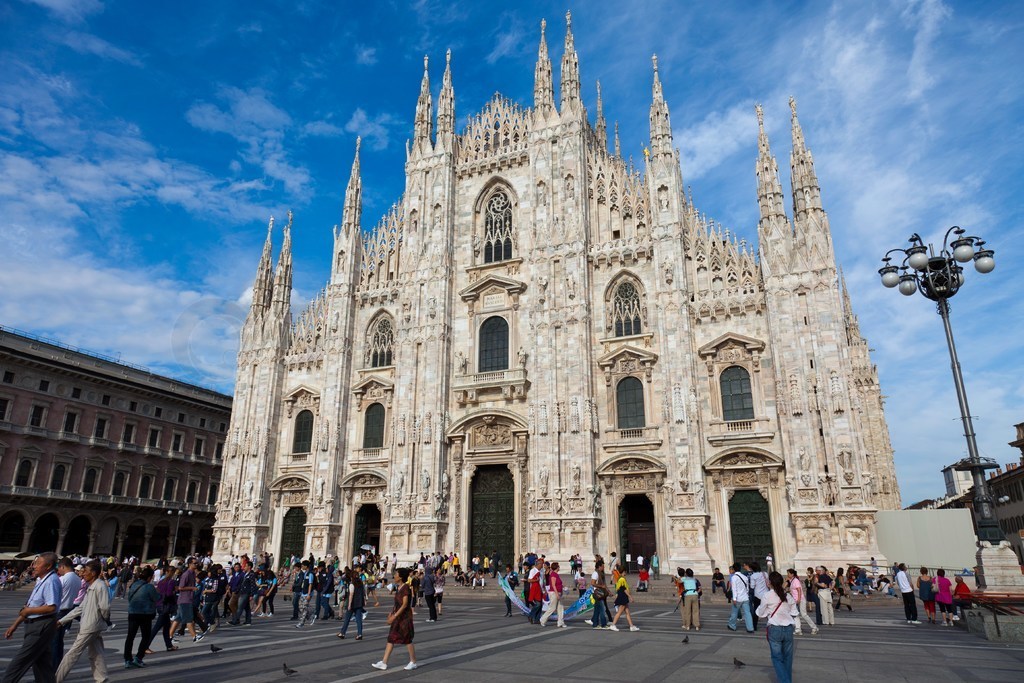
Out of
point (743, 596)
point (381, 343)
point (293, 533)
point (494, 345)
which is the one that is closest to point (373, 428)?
point (381, 343)

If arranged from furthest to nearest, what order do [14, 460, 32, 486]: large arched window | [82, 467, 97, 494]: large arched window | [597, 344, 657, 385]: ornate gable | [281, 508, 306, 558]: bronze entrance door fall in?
1. [82, 467, 97, 494]: large arched window
2. [14, 460, 32, 486]: large arched window
3. [281, 508, 306, 558]: bronze entrance door
4. [597, 344, 657, 385]: ornate gable

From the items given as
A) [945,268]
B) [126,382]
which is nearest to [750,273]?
[945,268]

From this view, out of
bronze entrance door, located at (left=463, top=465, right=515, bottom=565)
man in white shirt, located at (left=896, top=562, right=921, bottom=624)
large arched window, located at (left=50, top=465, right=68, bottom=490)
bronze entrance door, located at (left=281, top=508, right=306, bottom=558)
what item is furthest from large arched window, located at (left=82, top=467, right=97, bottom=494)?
man in white shirt, located at (left=896, top=562, right=921, bottom=624)

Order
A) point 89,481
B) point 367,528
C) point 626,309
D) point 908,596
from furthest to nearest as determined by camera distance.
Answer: point 89,481 < point 367,528 < point 626,309 < point 908,596

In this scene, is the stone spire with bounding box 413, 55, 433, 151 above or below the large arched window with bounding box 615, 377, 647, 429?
above

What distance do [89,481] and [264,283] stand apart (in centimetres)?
1894

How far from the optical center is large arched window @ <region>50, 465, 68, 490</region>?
42750 mm

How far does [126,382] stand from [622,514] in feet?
122

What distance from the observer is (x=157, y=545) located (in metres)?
49.2

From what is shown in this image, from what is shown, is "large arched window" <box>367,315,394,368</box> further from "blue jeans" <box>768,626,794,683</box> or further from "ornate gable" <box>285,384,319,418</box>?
"blue jeans" <box>768,626,794,683</box>

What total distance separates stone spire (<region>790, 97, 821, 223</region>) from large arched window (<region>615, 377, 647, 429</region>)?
397 inches

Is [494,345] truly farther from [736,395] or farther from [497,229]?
[736,395]

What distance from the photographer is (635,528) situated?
97.3 feet

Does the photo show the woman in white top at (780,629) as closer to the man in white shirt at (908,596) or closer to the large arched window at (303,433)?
the man in white shirt at (908,596)
